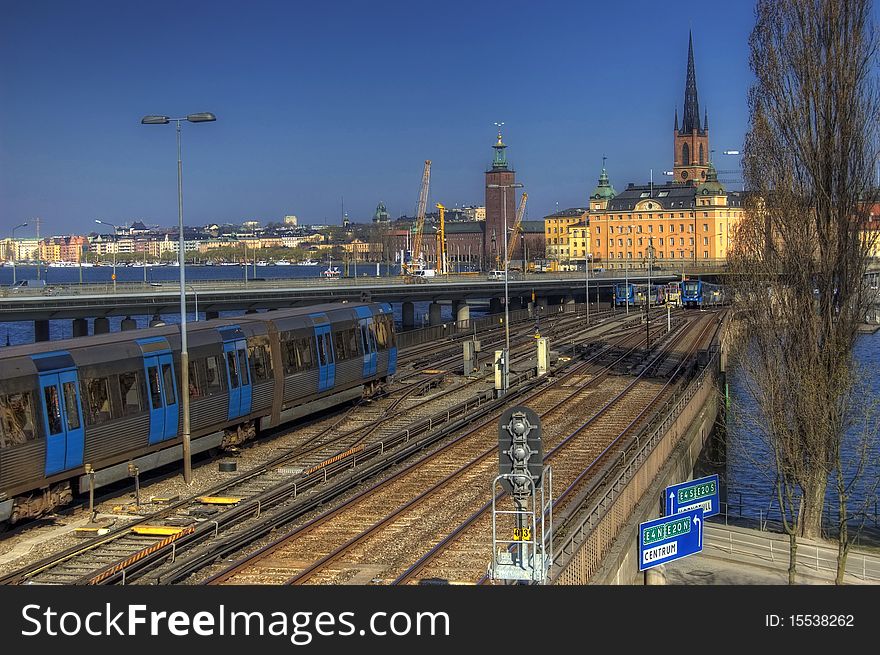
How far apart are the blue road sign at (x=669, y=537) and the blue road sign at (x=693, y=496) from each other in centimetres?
10

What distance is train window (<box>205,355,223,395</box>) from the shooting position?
26875 mm

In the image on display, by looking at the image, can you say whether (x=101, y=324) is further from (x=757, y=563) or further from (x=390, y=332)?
(x=757, y=563)

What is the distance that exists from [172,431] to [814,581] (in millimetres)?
14877

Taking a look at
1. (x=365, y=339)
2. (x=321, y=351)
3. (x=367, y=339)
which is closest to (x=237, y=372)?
(x=321, y=351)

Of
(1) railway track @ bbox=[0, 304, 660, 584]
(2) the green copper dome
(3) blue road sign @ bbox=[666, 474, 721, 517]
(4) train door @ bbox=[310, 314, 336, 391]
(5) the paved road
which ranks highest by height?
(2) the green copper dome

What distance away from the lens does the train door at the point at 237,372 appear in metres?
27.8

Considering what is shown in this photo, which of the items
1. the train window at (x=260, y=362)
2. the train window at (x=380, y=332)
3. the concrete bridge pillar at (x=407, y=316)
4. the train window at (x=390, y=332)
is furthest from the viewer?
the concrete bridge pillar at (x=407, y=316)

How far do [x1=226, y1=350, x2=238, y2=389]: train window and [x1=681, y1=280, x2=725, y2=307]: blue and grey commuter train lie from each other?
91.5m

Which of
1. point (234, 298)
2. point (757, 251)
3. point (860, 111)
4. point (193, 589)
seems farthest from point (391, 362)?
point (234, 298)

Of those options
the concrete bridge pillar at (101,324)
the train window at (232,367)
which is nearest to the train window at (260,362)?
the train window at (232,367)

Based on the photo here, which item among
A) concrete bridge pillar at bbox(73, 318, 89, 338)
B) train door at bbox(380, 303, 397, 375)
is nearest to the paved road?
train door at bbox(380, 303, 397, 375)

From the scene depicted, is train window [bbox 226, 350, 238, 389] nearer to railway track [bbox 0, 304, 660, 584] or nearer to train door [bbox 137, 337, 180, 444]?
railway track [bbox 0, 304, 660, 584]

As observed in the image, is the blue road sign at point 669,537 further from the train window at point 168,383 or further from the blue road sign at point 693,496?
the train window at point 168,383

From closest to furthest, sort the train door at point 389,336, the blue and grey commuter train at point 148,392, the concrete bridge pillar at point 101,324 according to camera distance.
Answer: the blue and grey commuter train at point 148,392 → the train door at point 389,336 → the concrete bridge pillar at point 101,324
